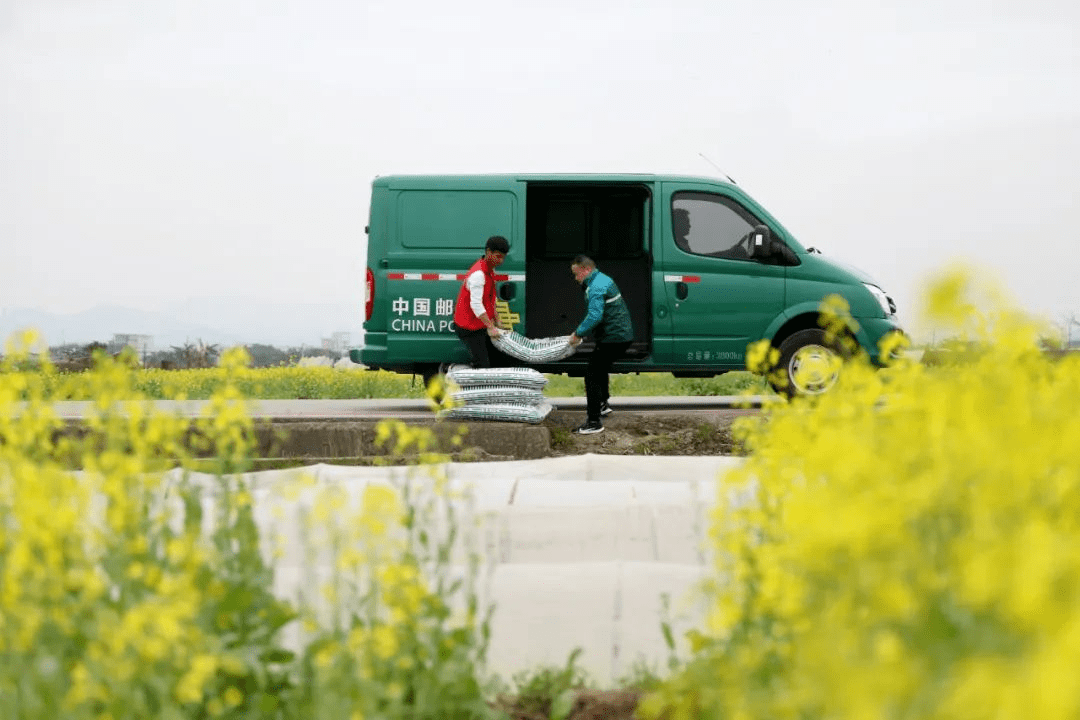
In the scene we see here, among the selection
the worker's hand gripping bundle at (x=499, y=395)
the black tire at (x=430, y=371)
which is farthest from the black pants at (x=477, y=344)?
the worker's hand gripping bundle at (x=499, y=395)

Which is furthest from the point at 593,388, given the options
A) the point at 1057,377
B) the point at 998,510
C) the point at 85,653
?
the point at 998,510

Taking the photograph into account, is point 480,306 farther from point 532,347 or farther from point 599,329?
point 599,329

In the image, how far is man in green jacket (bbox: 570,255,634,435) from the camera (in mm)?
10680

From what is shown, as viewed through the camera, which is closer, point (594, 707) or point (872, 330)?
point (594, 707)

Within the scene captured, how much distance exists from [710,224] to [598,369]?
2094 millimetres

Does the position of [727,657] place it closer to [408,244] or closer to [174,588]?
[174,588]

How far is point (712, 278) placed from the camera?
11992 millimetres

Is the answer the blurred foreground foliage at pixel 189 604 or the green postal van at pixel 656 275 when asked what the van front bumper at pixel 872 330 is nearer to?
the green postal van at pixel 656 275

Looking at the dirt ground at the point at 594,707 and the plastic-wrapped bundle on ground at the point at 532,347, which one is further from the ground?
the plastic-wrapped bundle on ground at the point at 532,347

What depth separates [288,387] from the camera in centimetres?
1917

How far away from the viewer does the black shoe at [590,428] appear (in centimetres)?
1090

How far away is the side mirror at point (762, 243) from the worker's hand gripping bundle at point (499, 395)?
277 centimetres

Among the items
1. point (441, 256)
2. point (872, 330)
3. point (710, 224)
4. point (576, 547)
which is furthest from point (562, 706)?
point (872, 330)

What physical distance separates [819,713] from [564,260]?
36.8ft
